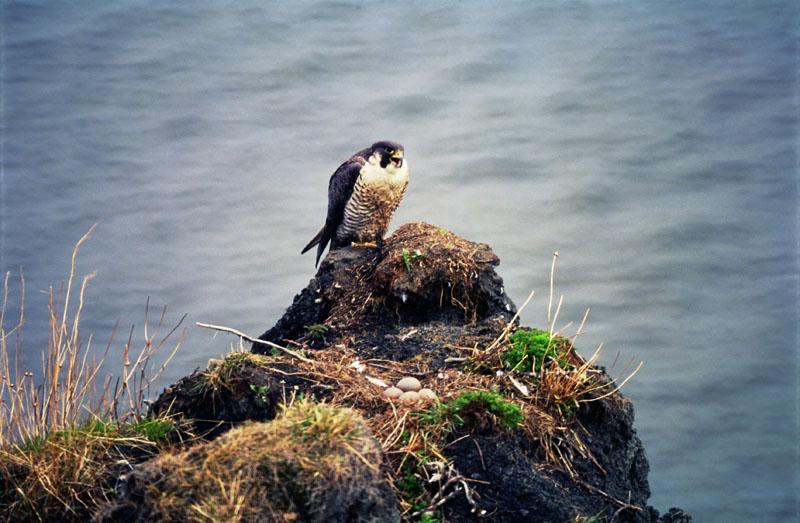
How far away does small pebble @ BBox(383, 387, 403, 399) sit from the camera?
4133 millimetres

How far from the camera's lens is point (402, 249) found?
→ 17.1 feet

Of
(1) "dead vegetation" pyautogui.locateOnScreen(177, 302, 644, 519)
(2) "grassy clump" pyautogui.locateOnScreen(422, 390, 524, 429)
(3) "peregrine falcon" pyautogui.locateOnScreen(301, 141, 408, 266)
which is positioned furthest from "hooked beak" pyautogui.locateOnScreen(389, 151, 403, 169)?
(2) "grassy clump" pyautogui.locateOnScreen(422, 390, 524, 429)

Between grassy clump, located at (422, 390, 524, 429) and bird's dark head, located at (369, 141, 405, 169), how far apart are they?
8.11ft

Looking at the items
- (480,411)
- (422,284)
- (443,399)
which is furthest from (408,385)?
(422,284)

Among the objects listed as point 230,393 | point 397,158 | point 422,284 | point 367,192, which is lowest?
point 230,393

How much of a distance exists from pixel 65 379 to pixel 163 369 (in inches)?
19.1

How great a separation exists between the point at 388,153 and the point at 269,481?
3476 mm

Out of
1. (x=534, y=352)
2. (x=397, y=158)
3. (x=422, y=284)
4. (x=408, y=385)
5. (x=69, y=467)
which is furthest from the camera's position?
(x=397, y=158)

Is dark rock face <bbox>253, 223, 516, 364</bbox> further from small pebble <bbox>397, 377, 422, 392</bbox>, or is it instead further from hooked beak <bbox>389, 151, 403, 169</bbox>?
hooked beak <bbox>389, 151, 403, 169</bbox>

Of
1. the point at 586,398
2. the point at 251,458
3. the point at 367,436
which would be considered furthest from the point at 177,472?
the point at 586,398

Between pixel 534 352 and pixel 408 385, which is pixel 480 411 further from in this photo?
pixel 534 352

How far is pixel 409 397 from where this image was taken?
4.07 meters

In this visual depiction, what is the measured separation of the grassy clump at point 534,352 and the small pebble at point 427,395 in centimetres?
49

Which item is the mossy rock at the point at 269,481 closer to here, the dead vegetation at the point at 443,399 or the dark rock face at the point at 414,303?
the dead vegetation at the point at 443,399
